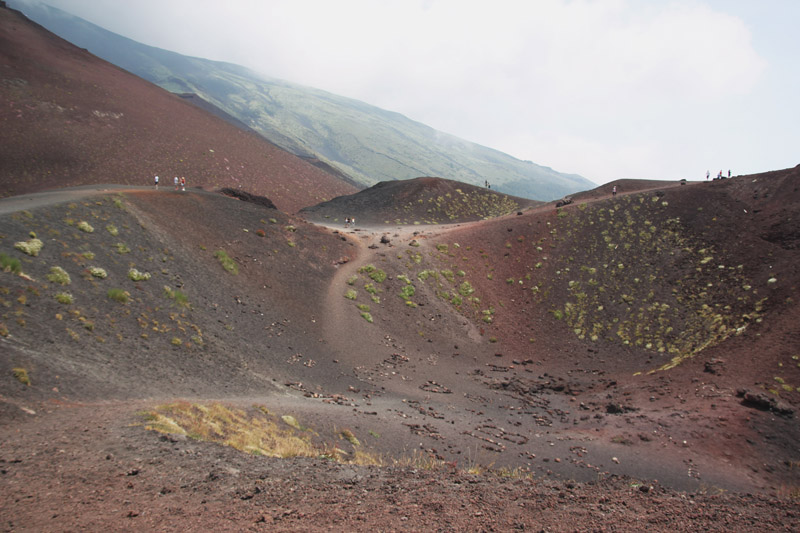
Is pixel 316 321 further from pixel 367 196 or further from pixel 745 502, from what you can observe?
pixel 367 196

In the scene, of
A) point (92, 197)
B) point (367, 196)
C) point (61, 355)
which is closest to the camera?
point (61, 355)

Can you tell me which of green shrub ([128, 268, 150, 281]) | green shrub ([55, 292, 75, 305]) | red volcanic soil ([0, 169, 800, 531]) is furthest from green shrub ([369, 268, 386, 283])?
green shrub ([55, 292, 75, 305])

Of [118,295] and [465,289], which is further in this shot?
[465,289]

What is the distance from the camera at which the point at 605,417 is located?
755 inches

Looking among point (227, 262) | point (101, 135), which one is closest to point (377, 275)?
point (227, 262)

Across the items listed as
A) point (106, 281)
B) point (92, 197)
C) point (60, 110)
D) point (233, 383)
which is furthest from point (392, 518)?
point (60, 110)

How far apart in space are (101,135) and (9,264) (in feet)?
175

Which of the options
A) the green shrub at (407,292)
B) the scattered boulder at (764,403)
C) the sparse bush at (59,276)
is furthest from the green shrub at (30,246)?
the scattered boulder at (764,403)

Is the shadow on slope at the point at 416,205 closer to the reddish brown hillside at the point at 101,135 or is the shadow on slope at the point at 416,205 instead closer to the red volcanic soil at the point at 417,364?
the red volcanic soil at the point at 417,364

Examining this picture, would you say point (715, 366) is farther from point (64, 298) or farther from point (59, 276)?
point (59, 276)

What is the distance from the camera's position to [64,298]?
1548 centimetres

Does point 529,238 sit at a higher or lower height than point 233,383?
higher

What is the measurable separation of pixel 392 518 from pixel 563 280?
31049 mm

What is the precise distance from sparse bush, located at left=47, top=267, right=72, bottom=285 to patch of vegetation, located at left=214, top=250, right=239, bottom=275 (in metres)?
9.35
